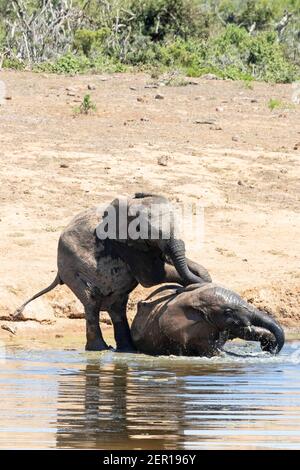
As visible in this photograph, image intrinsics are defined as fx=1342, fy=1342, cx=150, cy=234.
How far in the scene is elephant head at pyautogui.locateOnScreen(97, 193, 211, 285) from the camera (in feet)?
35.5

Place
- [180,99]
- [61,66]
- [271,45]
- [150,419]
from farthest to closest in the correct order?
[271,45] → [61,66] → [180,99] → [150,419]

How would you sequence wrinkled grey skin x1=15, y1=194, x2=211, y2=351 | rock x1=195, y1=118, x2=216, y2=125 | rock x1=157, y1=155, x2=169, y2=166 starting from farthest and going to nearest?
rock x1=195, y1=118, x2=216, y2=125
rock x1=157, y1=155, x2=169, y2=166
wrinkled grey skin x1=15, y1=194, x2=211, y2=351

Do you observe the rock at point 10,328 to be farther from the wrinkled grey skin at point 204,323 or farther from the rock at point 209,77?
the rock at point 209,77

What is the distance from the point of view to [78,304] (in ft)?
42.1

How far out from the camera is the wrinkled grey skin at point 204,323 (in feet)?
34.7

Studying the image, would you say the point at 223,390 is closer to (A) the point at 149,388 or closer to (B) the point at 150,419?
(A) the point at 149,388

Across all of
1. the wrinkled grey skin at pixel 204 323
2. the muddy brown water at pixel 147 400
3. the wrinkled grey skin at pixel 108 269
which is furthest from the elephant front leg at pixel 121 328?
the wrinkled grey skin at pixel 204 323

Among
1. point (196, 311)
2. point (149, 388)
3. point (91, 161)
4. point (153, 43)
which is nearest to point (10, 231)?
point (91, 161)

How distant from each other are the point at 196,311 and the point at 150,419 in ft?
9.96

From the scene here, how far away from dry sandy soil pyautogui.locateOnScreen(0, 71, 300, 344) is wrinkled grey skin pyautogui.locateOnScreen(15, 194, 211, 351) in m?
1.04

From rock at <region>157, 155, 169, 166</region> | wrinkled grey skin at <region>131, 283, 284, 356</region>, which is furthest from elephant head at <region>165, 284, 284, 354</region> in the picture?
rock at <region>157, 155, 169, 166</region>

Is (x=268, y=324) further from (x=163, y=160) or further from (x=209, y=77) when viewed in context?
(x=209, y=77)

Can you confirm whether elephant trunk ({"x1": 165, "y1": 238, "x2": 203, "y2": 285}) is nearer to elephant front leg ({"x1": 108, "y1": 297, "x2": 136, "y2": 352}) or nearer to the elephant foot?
elephant front leg ({"x1": 108, "y1": 297, "x2": 136, "y2": 352})

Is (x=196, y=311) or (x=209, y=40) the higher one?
(x=196, y=311)
